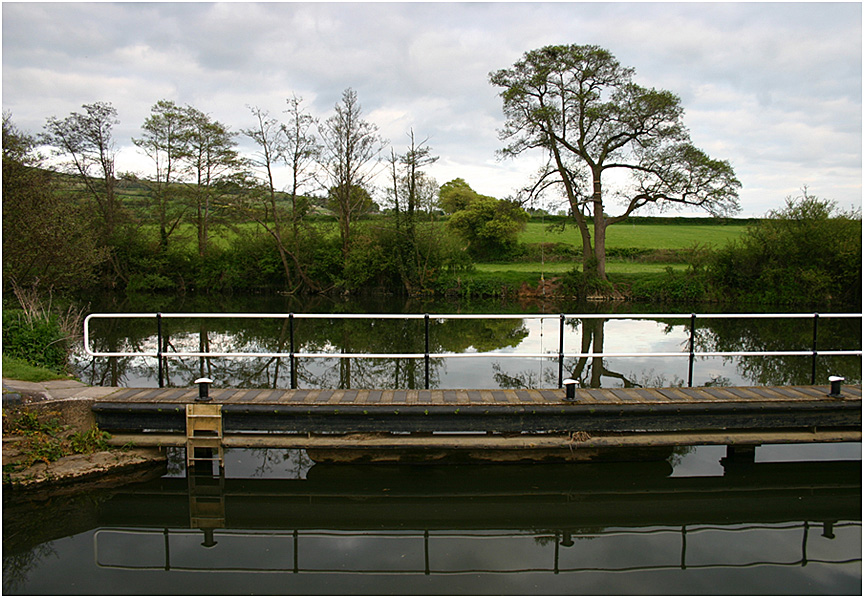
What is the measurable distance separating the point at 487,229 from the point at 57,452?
36897 mm

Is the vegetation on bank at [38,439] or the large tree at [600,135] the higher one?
the large tree at [600,135]

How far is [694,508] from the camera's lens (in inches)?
223

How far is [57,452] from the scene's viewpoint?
593 centimetres

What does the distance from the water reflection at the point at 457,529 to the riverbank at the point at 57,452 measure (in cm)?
34

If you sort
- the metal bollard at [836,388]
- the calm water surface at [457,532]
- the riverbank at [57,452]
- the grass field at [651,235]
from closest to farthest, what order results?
the calm water surface at [457,532]
the riverbank at [57,452]
the metal bollard at [836,388]
the grass field at [651,235]

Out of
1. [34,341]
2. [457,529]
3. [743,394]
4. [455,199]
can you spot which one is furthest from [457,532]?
[455,199]

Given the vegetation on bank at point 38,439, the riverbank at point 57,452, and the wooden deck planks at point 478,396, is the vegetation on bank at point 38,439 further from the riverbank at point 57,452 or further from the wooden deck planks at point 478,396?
the wooden deck planks at point 478,396

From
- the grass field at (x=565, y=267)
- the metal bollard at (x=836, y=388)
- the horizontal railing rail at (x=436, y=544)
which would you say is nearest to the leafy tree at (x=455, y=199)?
the grass field at (x=565, y=267)

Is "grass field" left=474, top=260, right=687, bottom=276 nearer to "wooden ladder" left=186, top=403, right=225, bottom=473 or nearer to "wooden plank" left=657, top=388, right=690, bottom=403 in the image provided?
"wooden plank" left=657, top=388, right=690, bottom=403

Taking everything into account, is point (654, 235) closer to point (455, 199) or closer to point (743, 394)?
point (455, 199)

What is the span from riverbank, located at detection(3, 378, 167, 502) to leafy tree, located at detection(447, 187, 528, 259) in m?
35.1

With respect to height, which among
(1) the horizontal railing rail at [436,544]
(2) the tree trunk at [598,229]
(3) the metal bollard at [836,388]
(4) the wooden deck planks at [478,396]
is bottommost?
(1) the horizontal railing rail at [436,544]

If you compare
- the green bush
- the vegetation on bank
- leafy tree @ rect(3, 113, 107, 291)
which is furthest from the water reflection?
leafy tree @ rect(3, 113, 107, 291)

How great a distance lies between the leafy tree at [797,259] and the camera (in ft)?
81.8
